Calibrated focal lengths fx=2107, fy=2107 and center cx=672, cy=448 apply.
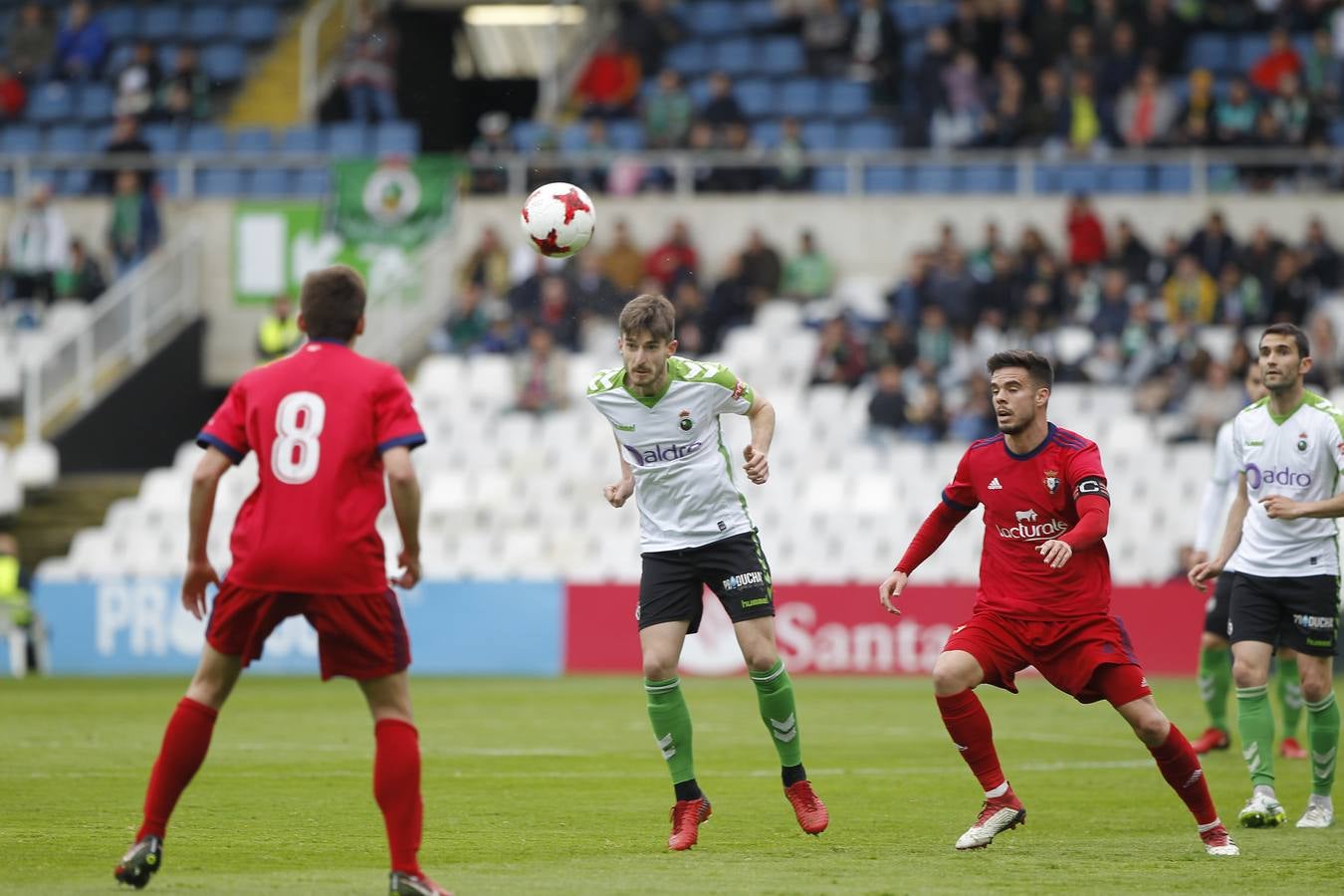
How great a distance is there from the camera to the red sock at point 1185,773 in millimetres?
8625

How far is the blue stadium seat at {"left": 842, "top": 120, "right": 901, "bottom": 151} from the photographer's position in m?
27.8

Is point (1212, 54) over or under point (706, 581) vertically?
over

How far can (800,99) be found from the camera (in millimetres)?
28734

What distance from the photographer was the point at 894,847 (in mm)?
8898

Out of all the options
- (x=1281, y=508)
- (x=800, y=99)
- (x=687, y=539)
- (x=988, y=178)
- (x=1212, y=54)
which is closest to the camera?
(x=687, y=539)

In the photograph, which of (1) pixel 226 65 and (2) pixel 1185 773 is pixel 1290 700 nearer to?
(2) pixel 1185 773

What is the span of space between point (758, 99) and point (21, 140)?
11.0 metres

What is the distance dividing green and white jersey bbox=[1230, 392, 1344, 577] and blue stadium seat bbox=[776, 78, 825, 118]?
18.9 metres

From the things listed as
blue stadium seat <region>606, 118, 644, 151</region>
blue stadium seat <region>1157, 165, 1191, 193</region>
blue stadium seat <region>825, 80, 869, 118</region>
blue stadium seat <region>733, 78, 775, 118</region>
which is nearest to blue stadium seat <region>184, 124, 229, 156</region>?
blue stadium seat <region>606, 118, 644, 151</region>

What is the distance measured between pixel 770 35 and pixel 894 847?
73.2ft

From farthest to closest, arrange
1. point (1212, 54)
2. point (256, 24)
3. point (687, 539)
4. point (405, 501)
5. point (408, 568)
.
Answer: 1. point (256, 24)
2. point (1212, 54)
3. point (687, 539)
4. point (408, 568)
5. point (405, 501)

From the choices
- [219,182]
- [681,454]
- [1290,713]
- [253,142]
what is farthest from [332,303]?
[253,142]

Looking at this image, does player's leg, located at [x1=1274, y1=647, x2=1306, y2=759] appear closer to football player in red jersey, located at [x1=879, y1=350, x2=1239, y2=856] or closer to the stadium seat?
football player in red jersey, located at [x1=879, y1=350, x2=1239, y2=856]

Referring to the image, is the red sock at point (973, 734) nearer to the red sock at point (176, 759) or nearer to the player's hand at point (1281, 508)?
the player's hand at point (1281, 508)
